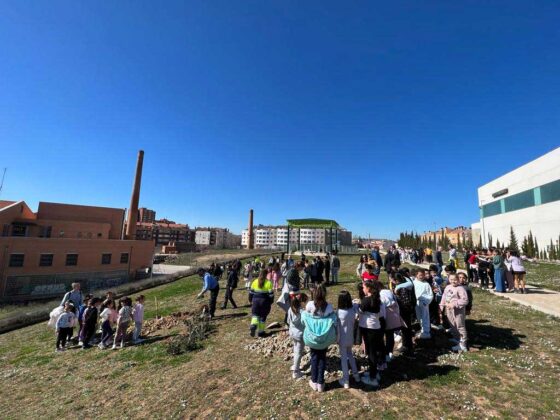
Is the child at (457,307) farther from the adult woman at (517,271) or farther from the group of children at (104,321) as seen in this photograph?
the group of children at (104,321)

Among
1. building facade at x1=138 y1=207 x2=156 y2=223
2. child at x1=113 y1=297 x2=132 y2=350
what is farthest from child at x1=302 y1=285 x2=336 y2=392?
building facade at x1=138 y1=207 x2=156 y2=223

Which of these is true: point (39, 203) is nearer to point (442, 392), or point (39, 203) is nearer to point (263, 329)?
point (263, 329)

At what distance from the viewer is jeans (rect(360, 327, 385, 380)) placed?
5.25m

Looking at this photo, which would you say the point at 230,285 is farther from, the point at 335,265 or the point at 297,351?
the point at 297,351

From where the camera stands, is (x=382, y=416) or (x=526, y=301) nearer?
(x=382, y=416)

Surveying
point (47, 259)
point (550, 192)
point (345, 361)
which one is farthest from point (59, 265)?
point (550, 192)

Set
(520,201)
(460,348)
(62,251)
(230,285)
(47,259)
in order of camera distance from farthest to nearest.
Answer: (62,251), (47,259), (520,201), (230,285), (460,348)

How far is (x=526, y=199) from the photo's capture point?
33.2m

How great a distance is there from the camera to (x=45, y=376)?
8.23m

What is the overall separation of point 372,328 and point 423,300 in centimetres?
229

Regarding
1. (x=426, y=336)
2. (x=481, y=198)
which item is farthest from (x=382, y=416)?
(x=481, y=198)

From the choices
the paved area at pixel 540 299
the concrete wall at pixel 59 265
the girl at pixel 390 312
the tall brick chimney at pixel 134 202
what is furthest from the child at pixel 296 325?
the tall brick chimney at pixel 134 202

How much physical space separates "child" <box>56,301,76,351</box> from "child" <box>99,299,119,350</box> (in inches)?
51.8

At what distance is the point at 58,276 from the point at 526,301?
47286mm
